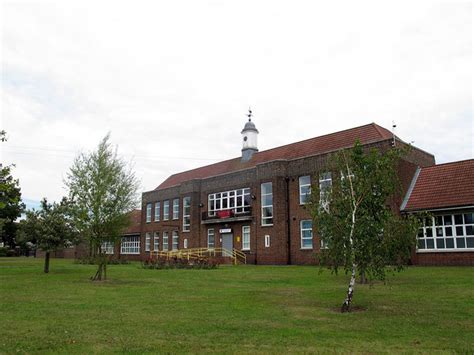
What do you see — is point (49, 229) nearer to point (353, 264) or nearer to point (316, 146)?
point (353, 264)

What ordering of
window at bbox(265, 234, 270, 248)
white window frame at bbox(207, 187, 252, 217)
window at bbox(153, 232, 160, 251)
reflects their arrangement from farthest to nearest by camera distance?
window at bbox(153, 232, 160, 251)
white window frame at bbox(207, 187, 252, 217)
window at bbox(265, 234, 270, 248)

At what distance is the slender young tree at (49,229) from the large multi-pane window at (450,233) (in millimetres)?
18178

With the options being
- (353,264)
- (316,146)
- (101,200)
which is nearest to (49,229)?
(101,200)

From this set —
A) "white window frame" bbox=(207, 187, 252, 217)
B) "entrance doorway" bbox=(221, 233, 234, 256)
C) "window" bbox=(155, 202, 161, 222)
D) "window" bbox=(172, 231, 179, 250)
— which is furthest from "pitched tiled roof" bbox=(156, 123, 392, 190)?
"entrance doorway" bbox=(221, 233, 234, 256)

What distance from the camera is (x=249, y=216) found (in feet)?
113

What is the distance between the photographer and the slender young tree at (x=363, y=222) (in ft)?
34.2

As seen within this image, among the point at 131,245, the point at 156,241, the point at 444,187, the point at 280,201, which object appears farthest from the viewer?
the point at 131,245

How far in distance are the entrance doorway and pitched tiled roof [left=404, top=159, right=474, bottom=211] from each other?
14.5 meters

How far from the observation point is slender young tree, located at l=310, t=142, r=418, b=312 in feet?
34.2

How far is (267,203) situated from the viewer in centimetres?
3353

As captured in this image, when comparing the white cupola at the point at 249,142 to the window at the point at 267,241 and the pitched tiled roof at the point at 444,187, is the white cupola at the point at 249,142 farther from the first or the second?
the pitched tiled roof at the point at 444,187

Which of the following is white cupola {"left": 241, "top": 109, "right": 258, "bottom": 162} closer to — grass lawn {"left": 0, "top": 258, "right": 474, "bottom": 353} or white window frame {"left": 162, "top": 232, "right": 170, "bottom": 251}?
white window frame {"left": 162, "top": 232, "right": 170, "bottom": 251}

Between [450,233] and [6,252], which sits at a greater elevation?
[450,233]

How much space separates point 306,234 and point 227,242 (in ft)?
26.5
